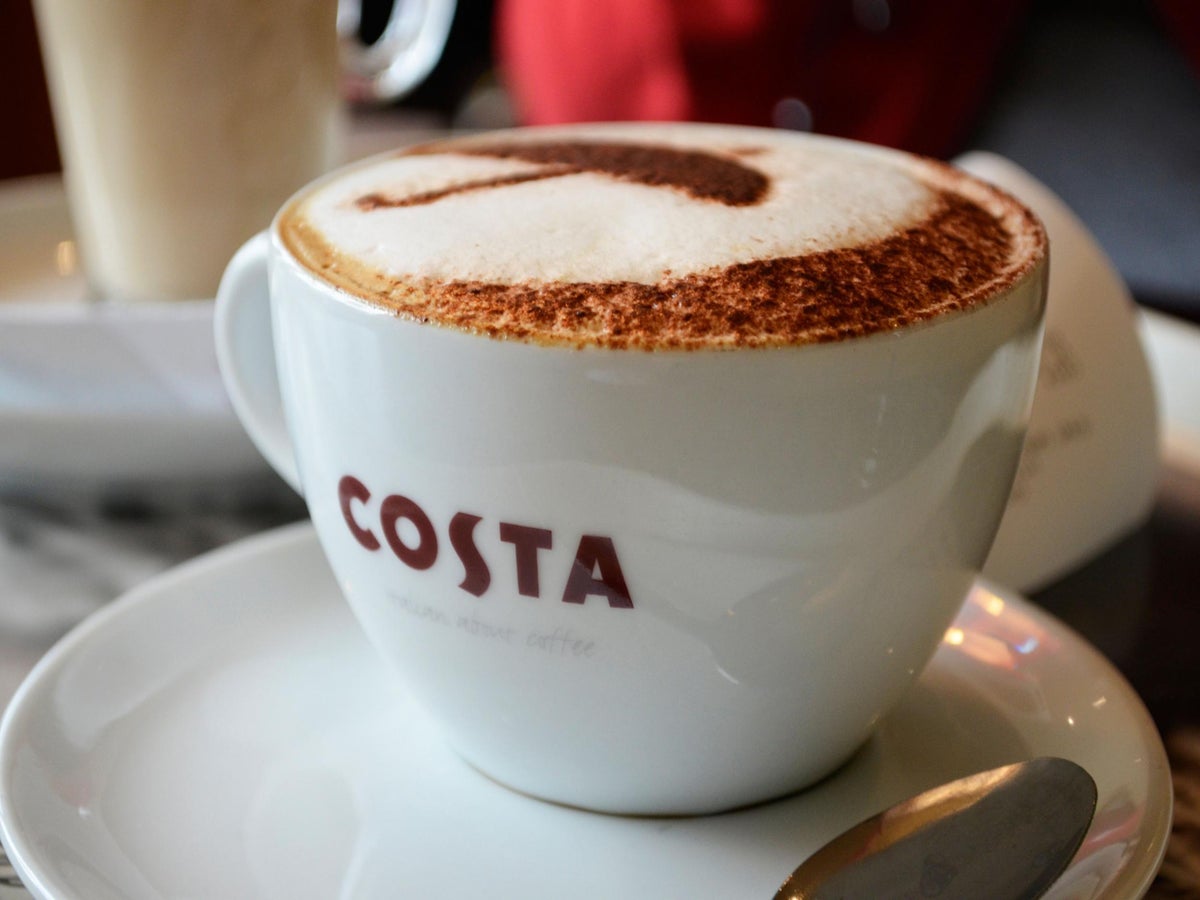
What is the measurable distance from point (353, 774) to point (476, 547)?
159 millimetres

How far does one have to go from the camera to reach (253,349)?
65 cm

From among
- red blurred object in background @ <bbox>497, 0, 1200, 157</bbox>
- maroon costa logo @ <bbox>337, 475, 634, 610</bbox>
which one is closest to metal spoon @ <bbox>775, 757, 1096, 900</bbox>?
maroon costa logo @ <bbox>337, 475, 634, 610</bbox>

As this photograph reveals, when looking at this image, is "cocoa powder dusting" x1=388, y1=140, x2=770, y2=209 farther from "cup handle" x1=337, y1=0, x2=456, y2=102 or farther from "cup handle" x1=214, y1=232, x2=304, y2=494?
"cup handle" x1=337, y1=0, x2=456, y2=102

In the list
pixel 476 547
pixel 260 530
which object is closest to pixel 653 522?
pixel 476 547

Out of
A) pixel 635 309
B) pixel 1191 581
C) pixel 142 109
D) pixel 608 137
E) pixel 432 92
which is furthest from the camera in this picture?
pixel 432 92

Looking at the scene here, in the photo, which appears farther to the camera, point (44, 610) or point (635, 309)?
point (44, 610)

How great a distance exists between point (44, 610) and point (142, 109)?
432 millimetres

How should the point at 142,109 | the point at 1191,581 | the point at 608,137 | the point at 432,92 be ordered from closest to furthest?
the point at 608,137, the point at 1191,581, the point at 142,109, the point at 432,92

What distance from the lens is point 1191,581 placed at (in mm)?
812

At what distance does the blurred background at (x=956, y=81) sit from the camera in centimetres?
141

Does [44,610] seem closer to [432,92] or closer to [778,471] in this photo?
[778,471]

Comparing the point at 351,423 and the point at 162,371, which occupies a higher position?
the point at 351,423

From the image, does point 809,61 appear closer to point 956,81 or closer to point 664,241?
point 956,81

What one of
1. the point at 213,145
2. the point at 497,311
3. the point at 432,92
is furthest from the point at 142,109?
the point at 432,92
